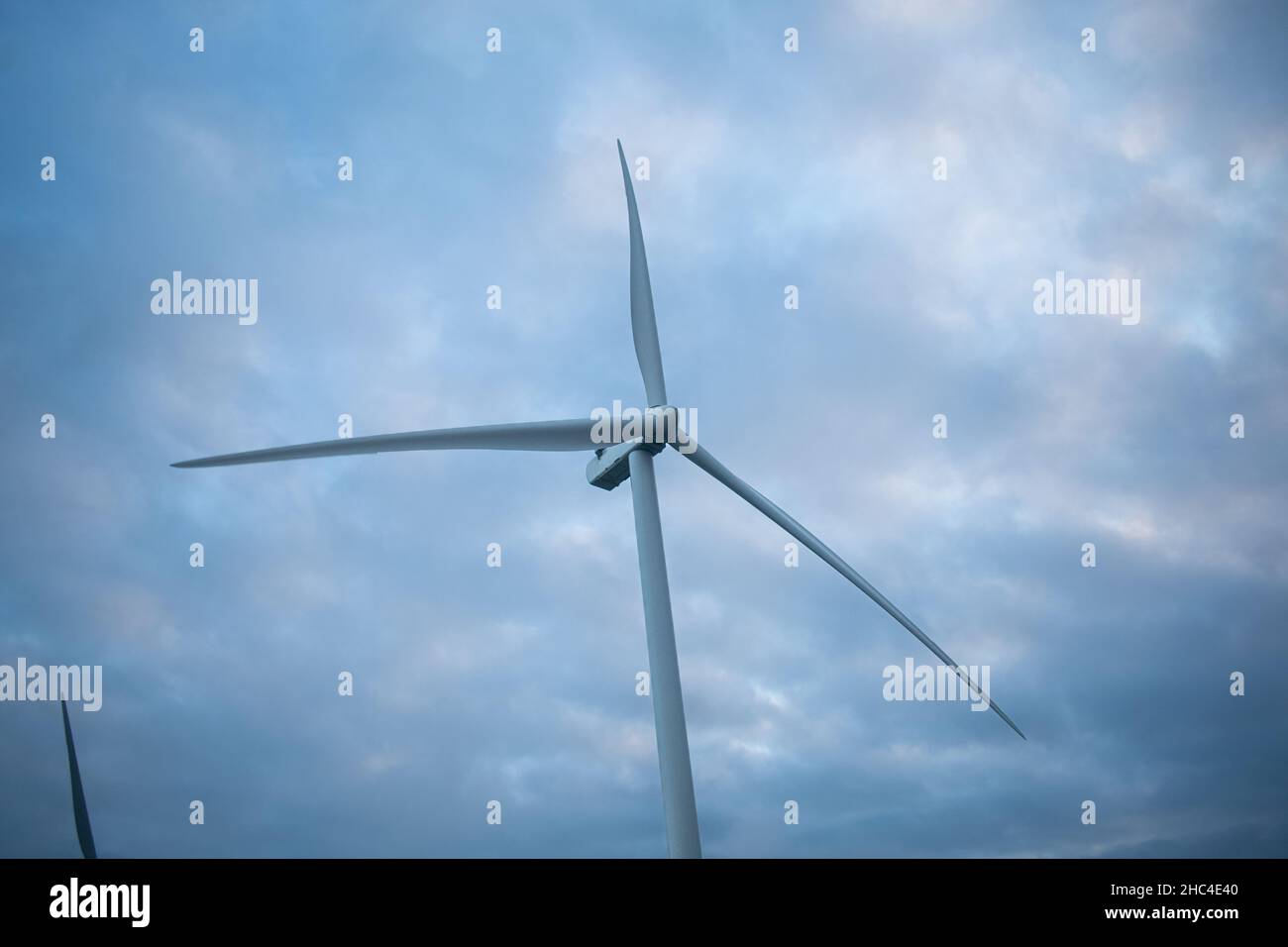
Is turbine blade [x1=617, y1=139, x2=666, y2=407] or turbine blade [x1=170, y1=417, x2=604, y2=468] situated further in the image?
turbine blade [x1=617, y1=139, x2=666, y2=407]

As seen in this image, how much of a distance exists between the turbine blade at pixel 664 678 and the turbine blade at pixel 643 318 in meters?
3.06

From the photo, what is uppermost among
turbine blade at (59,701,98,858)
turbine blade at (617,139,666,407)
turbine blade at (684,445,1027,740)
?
turbine blade at (617,139,666,407)

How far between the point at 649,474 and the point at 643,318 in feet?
19.1

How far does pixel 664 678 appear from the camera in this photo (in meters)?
21.4

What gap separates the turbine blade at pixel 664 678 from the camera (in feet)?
65.6

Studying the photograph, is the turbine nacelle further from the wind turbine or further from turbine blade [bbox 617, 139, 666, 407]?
turbine blade [bbox 617, 139, 666, 407]

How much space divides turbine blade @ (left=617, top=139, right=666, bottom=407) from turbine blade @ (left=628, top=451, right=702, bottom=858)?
3061mm

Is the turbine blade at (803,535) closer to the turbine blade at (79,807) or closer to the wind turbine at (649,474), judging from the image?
the wind turbine at (649,474)

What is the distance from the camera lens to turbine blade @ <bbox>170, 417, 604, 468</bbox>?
22.8 m

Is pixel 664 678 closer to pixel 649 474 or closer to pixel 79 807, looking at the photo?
pixel 649 474

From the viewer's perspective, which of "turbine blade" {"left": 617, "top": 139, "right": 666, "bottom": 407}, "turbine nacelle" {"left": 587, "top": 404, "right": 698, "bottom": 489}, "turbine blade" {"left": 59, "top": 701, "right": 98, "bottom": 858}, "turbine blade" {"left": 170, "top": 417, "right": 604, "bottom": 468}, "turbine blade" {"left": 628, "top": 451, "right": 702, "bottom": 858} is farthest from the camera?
"turbine blade" {"left": 59, "top": 701, "right": 98, "bottom": 858}

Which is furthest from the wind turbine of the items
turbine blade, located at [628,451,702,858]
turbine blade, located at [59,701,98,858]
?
turbine blade, located at [59,701,98,858]
